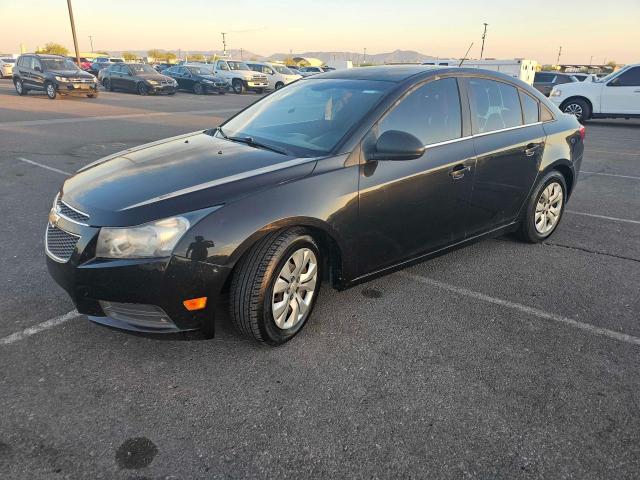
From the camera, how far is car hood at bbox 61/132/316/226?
2.60 meters

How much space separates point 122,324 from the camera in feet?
8.72

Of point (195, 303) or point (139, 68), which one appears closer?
point (195, 303)

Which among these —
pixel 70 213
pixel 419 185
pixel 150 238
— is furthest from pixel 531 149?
pixel 70 213

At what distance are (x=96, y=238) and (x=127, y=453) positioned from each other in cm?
109

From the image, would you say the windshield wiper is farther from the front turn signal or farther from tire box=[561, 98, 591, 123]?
tire box=[561, 98, 591, 123]

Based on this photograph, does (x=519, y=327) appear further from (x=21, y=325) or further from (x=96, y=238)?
(x=21, y=325)

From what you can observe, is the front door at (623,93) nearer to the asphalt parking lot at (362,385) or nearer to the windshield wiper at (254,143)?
the asphalt parking lot at (362,385)

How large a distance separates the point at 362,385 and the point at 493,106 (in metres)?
2.71

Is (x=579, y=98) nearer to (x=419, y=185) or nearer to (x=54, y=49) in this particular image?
(x=419, y=185)

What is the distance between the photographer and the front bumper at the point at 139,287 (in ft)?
8.29

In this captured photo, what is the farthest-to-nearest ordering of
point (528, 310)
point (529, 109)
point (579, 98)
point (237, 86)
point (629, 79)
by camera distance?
point (237, 86) → point (579, 98) → point (629, 79) → point (529, 109) → point (528, 310)

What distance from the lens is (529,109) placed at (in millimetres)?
4547

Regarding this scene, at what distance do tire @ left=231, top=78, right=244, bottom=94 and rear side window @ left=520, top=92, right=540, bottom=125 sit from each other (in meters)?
24.7

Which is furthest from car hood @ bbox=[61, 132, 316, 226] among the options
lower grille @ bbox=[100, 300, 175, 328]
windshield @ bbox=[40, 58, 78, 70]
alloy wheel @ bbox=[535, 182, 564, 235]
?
windshield @ bbox=[40, 58, 78, 70]
